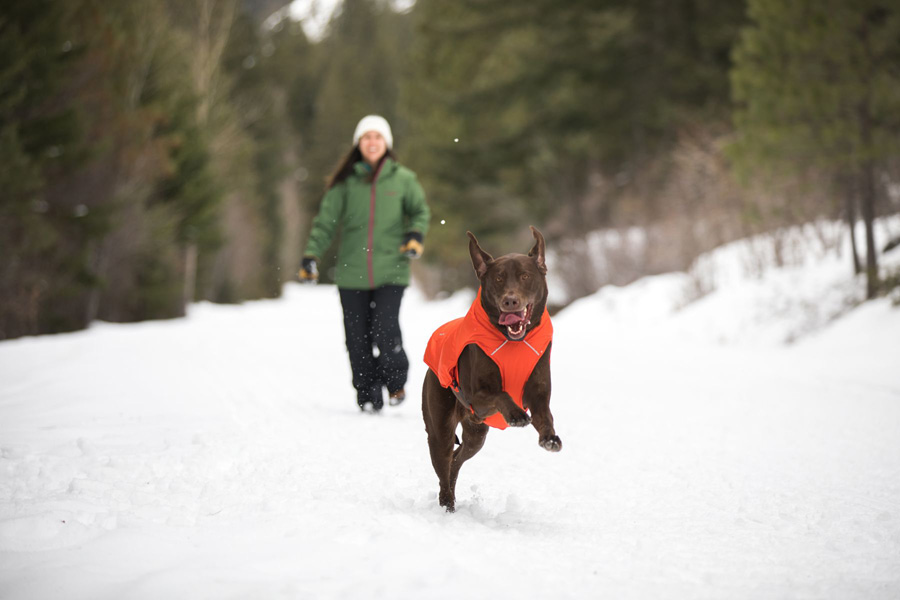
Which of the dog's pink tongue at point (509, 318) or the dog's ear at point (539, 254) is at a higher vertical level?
the dog's ear at point (539, 254)

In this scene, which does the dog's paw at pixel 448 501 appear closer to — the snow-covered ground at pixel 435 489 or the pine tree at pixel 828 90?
the snow-covered ground at pixel 435 489

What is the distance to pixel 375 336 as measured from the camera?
6410 mm

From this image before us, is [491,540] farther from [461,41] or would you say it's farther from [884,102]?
[461,41]

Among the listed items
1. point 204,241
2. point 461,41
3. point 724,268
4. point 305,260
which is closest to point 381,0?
point 461,41

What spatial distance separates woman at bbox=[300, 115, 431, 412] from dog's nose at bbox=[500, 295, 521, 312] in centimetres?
302

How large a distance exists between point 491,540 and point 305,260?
3.70 metres

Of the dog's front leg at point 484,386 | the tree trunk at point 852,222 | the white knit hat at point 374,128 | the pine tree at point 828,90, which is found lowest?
the dog's front leg at point 484,386

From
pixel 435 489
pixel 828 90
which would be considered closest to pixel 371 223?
pixel 435 489

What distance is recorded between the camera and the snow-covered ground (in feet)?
8.76

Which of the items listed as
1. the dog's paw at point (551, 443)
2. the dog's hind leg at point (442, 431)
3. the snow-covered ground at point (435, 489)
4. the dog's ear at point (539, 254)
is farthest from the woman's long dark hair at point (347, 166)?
the dog's paw at point (551, 443)

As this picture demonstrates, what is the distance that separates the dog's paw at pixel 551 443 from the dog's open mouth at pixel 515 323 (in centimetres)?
48

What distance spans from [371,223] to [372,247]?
0.76 feet

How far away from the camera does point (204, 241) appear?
23.8 m

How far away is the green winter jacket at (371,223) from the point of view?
6320 millimetres
